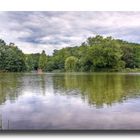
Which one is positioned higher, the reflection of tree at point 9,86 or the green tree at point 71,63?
the green tree at point 71,63

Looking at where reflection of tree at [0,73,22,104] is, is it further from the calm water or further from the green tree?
the green tree

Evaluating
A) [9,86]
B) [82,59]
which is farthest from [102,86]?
[9,86]

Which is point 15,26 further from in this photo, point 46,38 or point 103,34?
point 103,34

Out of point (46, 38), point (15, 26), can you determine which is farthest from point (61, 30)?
point (15, 26)

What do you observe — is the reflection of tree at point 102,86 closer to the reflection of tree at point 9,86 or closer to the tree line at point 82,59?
the tree line at point 82,59

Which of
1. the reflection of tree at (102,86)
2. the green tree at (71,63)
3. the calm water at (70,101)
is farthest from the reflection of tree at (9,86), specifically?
the green tree at (71,63)

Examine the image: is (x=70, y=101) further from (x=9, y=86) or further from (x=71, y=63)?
(x=9, y=86)
